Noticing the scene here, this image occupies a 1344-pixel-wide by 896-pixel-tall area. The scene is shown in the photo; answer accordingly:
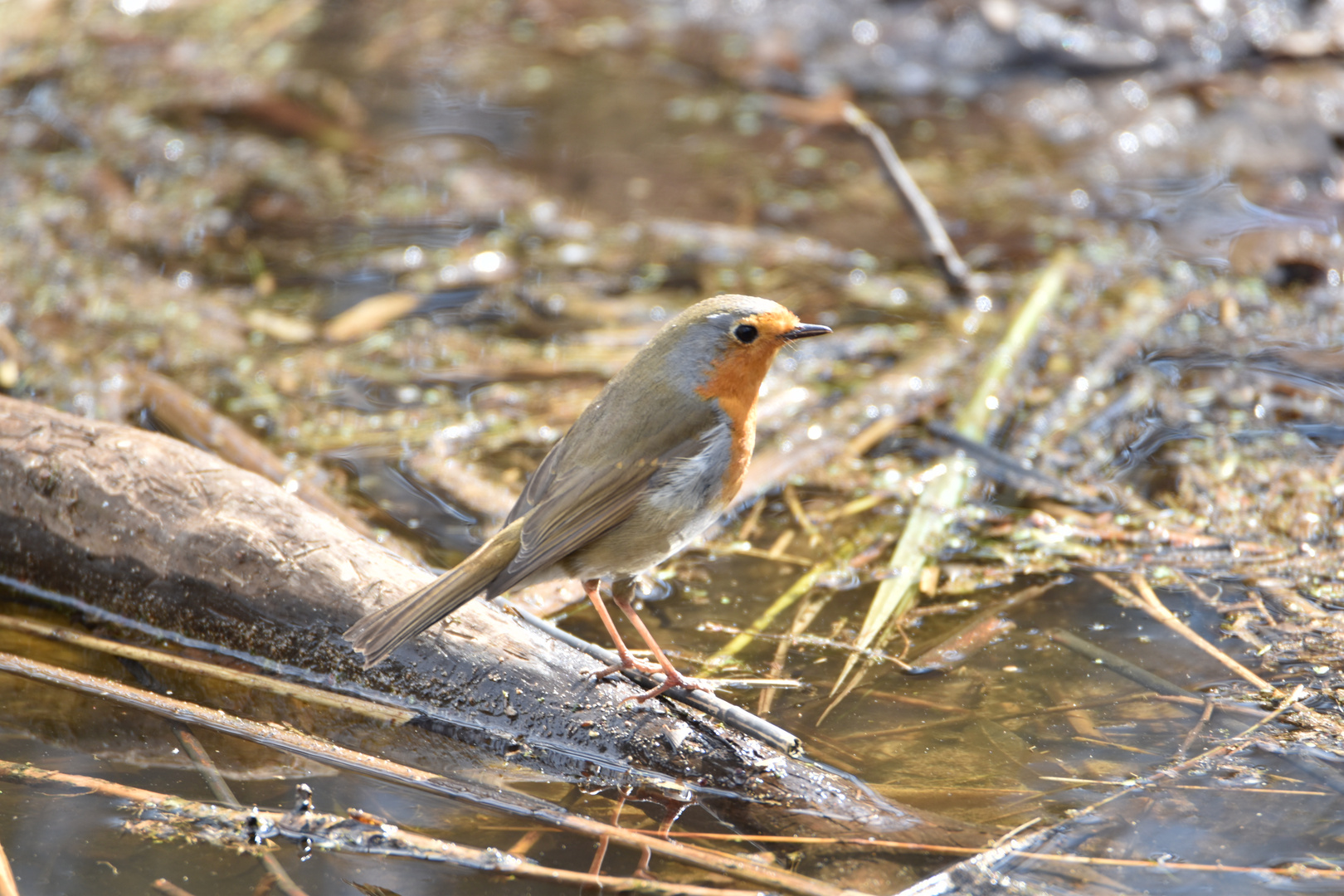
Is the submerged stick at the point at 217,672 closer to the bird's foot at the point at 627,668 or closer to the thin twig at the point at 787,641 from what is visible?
the bird's foot at the point at 627,668

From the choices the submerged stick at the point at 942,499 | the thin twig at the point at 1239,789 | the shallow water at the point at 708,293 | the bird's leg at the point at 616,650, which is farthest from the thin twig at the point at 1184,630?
the bird's leg at the point at 616,650

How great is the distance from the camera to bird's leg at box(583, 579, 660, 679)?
3244mm

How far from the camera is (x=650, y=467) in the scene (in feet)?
11.2

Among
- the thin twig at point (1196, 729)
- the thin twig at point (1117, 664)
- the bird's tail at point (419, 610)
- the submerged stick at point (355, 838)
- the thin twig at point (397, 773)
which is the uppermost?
the bird's tail at point (419, 610)

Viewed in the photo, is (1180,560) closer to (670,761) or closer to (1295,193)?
(670,761)

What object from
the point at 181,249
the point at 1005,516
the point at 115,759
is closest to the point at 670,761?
the point at 115,759

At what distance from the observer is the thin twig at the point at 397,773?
9.11 feet

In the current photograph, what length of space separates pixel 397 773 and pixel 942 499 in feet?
7.37

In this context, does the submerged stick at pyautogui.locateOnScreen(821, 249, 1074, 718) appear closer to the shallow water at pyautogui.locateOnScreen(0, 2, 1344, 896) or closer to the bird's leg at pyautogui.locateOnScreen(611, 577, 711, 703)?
the shallow water at pyautogui.locateOnScreen(0, 2, 1344, 896)

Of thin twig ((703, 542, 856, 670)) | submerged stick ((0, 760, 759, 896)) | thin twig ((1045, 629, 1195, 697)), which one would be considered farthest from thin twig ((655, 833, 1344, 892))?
thin twig ((703, 542, 856, 670))

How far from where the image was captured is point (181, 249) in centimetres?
632

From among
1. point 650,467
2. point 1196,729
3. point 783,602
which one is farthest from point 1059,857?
point 650,467

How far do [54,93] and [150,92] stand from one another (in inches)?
22.5

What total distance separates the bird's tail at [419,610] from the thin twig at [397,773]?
273 millimetres
